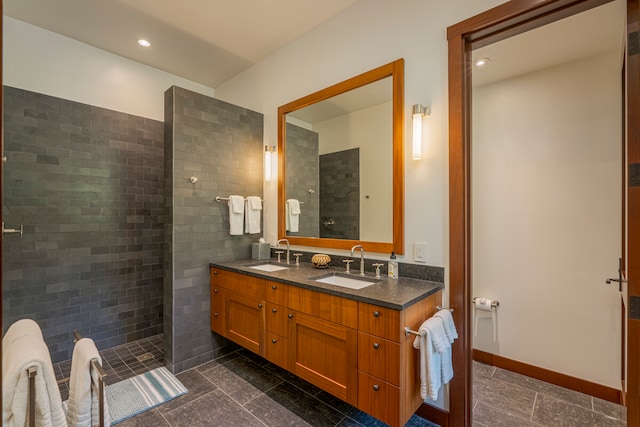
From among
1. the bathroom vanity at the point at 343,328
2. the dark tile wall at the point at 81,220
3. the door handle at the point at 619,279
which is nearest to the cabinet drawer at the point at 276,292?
the bathroom vanity at the point at 343,328

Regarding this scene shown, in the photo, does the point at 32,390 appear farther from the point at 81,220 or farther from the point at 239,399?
the point at 81,220

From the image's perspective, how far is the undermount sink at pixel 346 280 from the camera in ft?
6.89

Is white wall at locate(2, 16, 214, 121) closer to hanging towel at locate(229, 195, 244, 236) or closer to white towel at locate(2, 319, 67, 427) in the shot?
hanging towel at locate(229, 195, 244, 236)

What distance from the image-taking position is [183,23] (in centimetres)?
261

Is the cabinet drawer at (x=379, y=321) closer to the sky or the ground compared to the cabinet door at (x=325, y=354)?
closer to the sky

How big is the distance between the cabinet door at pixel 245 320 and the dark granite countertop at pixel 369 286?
234mm

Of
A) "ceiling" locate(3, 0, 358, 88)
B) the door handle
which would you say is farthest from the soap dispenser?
"ceiling" locate(3, 0, 358, 88)

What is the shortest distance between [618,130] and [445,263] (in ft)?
5.34

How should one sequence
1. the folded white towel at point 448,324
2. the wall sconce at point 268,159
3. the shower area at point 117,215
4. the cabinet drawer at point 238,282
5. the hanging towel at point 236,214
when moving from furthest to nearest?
1. the wall sconce at point 268,159
2. the hanging towel at point 236,214
3. the shower area at point 117,215
4. the cabinet drawer at point 238,282
5. the folded white towel at point 448,324

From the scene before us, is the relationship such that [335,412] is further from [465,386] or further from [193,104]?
[193,104]

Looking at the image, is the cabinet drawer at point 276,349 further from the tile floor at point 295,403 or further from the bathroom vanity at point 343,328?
the tile floor at point 295,403

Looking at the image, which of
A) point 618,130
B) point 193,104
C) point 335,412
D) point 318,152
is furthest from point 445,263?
point 193,104

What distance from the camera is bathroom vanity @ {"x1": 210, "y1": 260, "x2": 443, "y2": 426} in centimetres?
155

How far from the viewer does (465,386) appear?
1.81 metres
